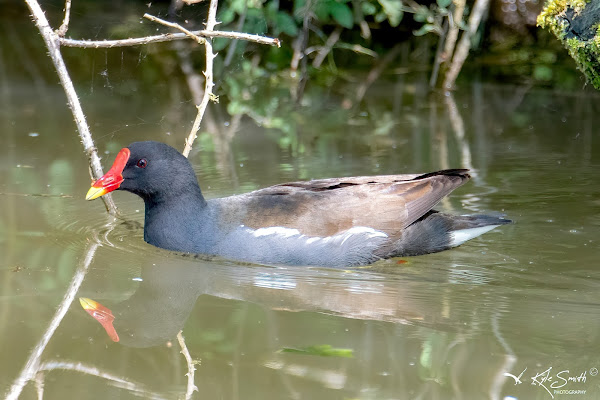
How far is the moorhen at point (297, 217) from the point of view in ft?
16.0

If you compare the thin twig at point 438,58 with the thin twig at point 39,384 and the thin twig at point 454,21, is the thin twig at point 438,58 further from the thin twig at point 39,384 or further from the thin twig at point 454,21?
the thin twig at point 39,384

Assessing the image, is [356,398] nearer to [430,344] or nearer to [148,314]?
[430,344]

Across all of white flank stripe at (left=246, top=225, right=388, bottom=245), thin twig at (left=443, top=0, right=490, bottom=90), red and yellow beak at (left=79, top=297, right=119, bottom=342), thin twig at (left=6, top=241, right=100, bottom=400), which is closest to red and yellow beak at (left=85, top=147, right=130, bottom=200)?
thin twig at (left=6, top=241, right=100, bottom=400)

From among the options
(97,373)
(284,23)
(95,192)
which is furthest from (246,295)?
(284,23)

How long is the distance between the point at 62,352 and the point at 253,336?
0.84 m

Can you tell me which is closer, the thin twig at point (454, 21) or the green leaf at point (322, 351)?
the green leaf at point (322, 351)

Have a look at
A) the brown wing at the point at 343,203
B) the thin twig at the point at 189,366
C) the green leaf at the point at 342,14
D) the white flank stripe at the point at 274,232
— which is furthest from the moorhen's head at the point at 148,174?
the green leaf at the point at 342,14

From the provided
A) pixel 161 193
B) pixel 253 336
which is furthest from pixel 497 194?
pixel 253 336

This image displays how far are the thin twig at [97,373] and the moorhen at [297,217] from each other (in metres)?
1.55

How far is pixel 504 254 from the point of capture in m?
5.05

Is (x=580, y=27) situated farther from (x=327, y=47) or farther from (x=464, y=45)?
(x=327, y=47)

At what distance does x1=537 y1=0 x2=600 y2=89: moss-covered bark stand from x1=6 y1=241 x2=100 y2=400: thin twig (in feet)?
10.5

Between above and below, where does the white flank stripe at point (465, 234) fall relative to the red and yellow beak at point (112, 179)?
below
